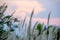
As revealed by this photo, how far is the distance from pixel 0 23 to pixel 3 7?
→ 0.13 m

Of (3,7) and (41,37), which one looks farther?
(3,7)

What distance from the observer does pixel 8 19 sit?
146 cm

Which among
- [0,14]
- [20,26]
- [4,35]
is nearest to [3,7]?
[0,14]

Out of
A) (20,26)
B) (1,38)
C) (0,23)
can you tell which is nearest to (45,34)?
(20,26)

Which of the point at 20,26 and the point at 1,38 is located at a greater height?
the point at 20,26

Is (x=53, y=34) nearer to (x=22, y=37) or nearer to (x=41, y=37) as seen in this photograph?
(x=41, y=37)

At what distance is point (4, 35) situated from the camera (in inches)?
49.7

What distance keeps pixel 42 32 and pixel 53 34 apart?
64 mm

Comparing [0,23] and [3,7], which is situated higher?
[3,7]

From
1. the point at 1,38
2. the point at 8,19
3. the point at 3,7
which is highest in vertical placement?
the point at 3,7

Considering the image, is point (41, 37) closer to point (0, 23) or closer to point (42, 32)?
point (42, 32)

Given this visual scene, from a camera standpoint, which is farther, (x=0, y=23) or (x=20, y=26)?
(x=0, y=23)

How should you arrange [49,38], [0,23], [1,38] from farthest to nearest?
[0,23]
[1,38]
[49,38]

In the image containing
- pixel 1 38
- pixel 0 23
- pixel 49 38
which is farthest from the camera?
pixel 0 23
